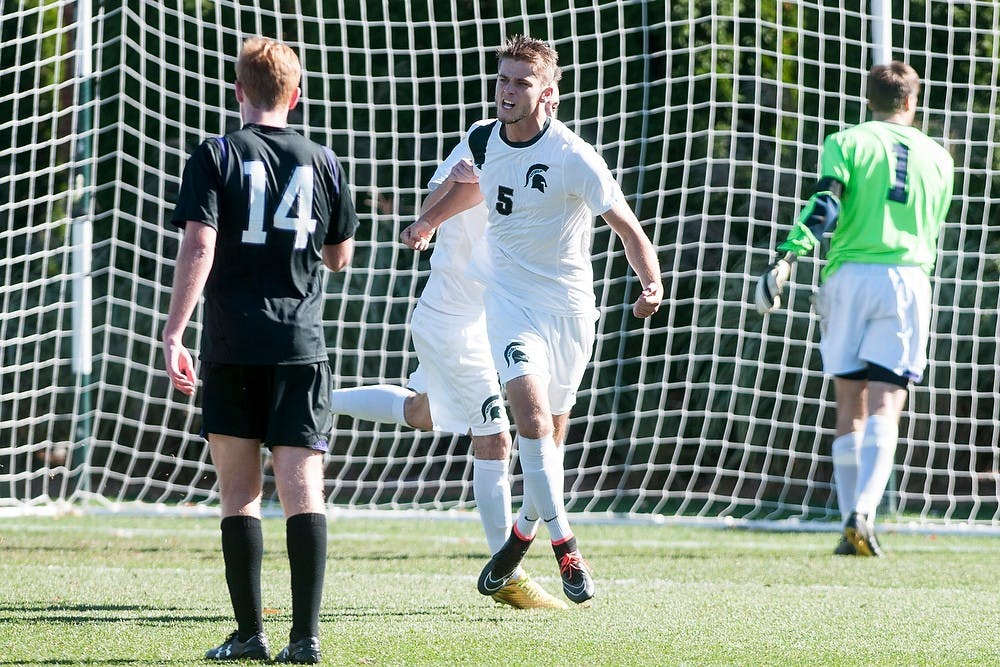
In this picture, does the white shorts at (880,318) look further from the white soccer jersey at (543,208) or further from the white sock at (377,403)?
the white sock at (377,403)

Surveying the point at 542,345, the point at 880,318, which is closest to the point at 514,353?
the point at 542,345

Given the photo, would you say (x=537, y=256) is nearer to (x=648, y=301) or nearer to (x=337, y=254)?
(x=648, y=301)

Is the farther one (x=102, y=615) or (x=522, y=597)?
(x=522, y=597)

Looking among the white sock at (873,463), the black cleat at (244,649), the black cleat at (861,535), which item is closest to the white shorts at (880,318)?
the white sock at (873,463)

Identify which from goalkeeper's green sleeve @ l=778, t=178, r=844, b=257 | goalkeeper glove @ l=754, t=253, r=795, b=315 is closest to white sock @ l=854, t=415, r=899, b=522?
goalkeeper's green sleeve @ l=778, t=178, r=844, b=257

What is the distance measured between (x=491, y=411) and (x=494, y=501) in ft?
1.10

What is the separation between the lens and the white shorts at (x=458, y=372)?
5328mm

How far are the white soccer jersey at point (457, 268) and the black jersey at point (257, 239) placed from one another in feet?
5.28

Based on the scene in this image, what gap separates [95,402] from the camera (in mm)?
10102

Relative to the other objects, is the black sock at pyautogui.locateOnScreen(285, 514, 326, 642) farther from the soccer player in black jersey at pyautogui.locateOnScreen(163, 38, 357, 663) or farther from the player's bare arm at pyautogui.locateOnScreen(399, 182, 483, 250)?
the player's bare arm at pyautogui.locateOnScreen(399, 182, 483, 250)

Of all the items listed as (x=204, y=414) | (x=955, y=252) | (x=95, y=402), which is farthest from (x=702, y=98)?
(x=204, y=414)

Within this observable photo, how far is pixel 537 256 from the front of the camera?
4.97 metres

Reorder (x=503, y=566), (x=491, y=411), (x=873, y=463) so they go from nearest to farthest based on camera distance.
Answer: (x=503, y=566)
(x=491, y=411)
(x=873, y=463)

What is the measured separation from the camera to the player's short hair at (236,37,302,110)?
3.77 m
